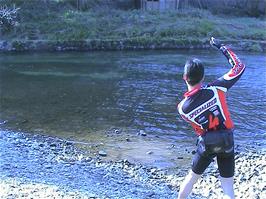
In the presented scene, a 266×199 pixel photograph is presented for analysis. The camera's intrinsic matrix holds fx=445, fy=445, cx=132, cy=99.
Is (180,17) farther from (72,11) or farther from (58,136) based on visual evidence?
(58,136)

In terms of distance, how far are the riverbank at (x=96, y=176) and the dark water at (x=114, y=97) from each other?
89 centimetres

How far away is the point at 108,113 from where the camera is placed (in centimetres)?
1204

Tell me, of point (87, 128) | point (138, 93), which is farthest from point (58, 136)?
point (138, 93)

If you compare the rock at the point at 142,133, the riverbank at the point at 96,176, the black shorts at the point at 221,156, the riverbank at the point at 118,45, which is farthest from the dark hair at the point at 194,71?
the riverbank at the point at 118,45

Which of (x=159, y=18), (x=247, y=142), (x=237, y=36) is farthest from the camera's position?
(x=159, y=18)

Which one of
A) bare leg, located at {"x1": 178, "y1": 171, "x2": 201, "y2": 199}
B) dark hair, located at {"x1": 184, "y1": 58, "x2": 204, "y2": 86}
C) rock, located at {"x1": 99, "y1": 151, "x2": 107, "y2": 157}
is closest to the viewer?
dark hair, located at {"x1": 184, "y1": 58, "x2": 204, "y2": 86}

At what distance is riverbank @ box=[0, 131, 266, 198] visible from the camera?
642 cm

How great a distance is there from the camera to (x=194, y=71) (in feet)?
15.6

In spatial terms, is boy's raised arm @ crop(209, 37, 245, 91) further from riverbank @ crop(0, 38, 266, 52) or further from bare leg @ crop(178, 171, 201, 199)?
riverbank @ crop(0, 38, 266, 52)

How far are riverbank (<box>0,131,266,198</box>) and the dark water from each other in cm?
89

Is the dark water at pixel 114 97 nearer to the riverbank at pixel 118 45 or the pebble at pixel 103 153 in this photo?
the pebble at pixel 103 153

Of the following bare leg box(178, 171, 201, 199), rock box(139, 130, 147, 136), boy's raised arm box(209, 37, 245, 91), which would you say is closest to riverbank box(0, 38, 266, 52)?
rock box(139, 130, 147, 136)

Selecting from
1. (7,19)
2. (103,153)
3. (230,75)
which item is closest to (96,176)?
(103,153)

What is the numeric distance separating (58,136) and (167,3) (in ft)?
81.0
